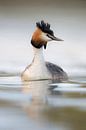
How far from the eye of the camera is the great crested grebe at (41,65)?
259 centimetres

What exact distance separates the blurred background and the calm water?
18 centimetres

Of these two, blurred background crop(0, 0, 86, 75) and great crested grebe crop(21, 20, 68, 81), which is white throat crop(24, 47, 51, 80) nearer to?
great crested grebe crop(21, 20, 68, 81)

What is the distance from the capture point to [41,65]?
2600mm

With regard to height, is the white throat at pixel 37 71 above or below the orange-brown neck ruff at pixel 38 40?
below

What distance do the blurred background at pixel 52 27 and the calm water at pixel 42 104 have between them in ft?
0.61

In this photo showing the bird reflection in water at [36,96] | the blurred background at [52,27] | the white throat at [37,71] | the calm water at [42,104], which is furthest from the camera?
Result: the blurred background at [52,27]

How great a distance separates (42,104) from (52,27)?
3.55 ft

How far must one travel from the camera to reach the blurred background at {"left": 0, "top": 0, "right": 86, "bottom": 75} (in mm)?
2795

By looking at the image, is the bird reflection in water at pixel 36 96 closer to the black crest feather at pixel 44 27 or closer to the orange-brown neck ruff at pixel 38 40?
the orange-brown neck ruff at pixel 38 40

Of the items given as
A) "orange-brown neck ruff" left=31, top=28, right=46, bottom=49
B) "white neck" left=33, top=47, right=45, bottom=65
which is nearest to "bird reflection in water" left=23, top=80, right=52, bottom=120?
"white neck" left=33, top=47, right=45, bottom=65

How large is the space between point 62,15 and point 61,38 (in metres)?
0.25

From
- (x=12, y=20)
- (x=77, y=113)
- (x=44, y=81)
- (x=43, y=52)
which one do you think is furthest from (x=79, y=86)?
(x=12, y=20)

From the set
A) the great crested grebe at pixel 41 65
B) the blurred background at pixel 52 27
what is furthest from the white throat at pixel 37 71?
the blurred background at pixel 52 27

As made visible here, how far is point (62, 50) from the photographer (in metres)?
2.88
